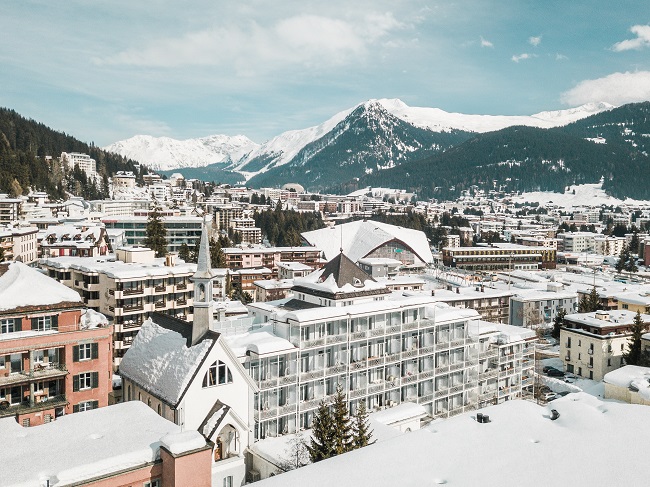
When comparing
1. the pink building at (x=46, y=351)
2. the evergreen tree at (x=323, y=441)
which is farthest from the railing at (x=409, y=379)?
the pink building at (x=46, y=351)

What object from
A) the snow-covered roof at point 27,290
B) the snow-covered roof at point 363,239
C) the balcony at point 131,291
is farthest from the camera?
the snow-covered roof at point 363,239

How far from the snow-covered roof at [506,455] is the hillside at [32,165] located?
12643cm

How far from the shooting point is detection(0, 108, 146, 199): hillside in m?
128

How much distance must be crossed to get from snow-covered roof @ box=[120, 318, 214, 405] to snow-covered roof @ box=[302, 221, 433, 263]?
359 feet

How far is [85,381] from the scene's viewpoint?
28.3 metres

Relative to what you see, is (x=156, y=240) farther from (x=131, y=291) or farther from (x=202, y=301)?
(x=202, y=301)

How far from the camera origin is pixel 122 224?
116m

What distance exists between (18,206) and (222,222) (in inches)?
2640

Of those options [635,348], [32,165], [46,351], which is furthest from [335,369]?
[32,165]

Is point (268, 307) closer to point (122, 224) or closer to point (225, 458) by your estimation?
point (225, 458)

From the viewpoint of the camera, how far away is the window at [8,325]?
26.7 meters

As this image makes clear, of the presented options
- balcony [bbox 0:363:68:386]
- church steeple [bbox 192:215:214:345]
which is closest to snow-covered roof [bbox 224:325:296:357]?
church steeple [bbox 192:215:214:345]

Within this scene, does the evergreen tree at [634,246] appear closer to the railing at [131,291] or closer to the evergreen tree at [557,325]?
the evergreen tree at [557,325]

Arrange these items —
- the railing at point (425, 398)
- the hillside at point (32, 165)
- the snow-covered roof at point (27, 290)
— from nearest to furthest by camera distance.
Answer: the snow-covered roof at point (27, 290)
the railing at point (425, 398)
the hillside at point (32, 165)
